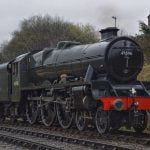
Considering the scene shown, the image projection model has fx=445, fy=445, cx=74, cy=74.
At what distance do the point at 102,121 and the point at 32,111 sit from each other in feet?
20.8

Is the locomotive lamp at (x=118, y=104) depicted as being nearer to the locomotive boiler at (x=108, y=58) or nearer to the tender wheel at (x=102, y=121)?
the tender wheel at (x=102, y=121)

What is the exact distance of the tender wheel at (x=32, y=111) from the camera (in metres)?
19.8

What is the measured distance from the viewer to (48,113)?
18469 mm

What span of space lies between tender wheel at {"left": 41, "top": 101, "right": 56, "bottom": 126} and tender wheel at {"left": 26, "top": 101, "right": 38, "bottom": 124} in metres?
0.70

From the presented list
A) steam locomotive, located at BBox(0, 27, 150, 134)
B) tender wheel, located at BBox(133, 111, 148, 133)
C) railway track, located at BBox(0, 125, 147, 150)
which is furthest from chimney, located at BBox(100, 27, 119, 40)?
railway track, located at BBox(0, 125, 147, 150)

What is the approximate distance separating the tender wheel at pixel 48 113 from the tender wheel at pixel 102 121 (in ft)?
11.7

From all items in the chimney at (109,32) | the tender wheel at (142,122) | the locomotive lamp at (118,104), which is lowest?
the tender wheel at (142,122)

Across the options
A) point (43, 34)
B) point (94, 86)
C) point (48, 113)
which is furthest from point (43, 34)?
point (94, 86)

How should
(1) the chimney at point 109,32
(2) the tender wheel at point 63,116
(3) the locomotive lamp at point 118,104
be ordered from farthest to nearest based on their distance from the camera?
(2) the tender wheel at point 63,116 < (1) the chimney at point 109,32 < (3) the locomotive lamp at point 118,104

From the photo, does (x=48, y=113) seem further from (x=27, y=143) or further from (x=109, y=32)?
(x=27, y=143)

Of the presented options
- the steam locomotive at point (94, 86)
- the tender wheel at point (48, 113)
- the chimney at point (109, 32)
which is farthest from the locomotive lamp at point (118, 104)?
the tender wheel at point (48, 113)

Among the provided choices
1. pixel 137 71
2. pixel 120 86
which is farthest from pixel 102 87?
pixel 137 71

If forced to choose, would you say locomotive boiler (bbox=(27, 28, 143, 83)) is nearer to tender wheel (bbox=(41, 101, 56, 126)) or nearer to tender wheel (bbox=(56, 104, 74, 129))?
tender wheel (bbox=(56, 104, 74, 129))

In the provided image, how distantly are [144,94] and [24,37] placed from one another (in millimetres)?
56787
